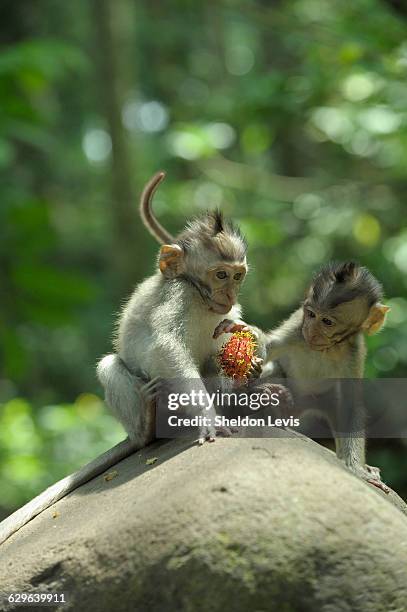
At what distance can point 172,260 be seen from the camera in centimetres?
665

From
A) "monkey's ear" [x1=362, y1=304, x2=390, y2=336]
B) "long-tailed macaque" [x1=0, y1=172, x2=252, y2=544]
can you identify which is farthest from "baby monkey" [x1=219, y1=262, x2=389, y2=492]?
"long-tailed macaque" [x1=0, y1=172, x2=252, y2=544]

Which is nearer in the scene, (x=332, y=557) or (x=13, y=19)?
(x=332, y=557)

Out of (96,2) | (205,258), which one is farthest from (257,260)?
(205,258)

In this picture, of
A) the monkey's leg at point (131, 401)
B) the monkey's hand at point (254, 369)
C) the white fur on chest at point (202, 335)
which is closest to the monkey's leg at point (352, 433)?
the monkey's hand at point (254, 369)

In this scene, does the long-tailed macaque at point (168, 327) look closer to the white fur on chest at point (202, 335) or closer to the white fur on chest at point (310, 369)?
the white fur on chest at point (202, 335)

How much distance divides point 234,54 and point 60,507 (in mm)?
22275

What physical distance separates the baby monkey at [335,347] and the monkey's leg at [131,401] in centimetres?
76

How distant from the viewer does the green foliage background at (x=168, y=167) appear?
10.5 meters

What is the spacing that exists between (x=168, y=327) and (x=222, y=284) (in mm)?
512

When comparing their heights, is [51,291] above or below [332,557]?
above

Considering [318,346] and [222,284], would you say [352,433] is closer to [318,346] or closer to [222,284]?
[318,346]

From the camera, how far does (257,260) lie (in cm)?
1526

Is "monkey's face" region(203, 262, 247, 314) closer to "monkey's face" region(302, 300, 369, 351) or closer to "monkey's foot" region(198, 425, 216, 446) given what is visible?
"monkey's face" region(302, 300, 369, 351)

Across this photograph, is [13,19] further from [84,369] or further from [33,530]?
[33,530]
